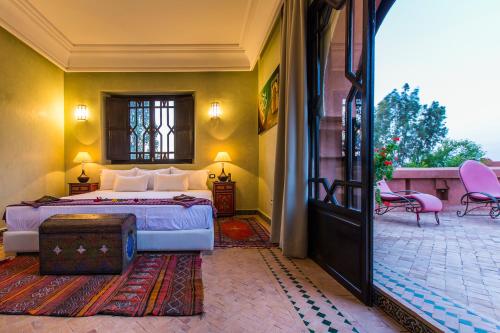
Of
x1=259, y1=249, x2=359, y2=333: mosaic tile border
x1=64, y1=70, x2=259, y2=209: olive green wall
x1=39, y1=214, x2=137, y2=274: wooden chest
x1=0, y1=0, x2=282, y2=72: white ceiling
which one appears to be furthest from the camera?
x1=64, y1=70, x2=259, y2=209: olive green wall

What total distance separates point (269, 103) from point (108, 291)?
3.57 m

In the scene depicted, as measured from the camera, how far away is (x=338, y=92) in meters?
2.72

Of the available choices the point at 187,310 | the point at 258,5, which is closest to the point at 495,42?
the point at 258,5

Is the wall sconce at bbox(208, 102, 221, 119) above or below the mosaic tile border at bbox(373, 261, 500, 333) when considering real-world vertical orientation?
above

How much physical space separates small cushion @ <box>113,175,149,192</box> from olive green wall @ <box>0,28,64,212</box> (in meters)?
1.42

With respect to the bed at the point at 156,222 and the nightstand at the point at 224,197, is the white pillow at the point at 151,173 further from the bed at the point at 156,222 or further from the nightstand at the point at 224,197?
the bed at the point at 156,222

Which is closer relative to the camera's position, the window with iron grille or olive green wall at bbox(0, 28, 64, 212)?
olive green wall at bbox(0, 28, 64, 212)

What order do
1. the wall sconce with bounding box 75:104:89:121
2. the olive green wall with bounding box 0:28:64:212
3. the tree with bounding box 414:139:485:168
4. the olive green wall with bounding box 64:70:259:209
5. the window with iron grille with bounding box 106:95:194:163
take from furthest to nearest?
the window with iron grille with bounding box 106:95:194:163 < the olive green wall with bounding box 64:70:259:209 < the wall sconce with bounding box 75:104:89:121 < the tree with bounding box 414:139:485:168 < the olive green wall with bounding box 0:28:64:212

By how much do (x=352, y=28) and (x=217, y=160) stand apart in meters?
3.69

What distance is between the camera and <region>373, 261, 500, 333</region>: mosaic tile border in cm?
161

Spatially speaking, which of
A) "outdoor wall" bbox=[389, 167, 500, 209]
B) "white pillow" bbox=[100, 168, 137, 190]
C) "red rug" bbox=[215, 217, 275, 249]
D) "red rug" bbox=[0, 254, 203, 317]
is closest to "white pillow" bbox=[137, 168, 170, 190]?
"white pillow" bbox=[100, 168, 137, 190]

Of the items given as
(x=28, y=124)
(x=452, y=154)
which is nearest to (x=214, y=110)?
(x=28, y=124)

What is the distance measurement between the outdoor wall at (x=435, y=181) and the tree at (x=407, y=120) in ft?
2.49

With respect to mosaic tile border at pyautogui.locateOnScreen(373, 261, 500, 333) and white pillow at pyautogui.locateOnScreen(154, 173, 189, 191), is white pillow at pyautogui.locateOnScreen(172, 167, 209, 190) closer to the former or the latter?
white pillow at pyautogui.locateOnScreen(154, 173, 189, 191)
